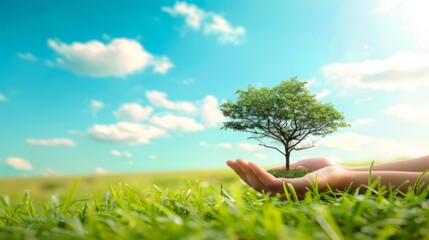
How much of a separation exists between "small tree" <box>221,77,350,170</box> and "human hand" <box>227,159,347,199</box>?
19.8ft

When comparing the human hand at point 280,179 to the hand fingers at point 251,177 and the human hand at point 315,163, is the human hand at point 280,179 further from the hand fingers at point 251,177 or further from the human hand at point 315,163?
the human hand at point 315,163

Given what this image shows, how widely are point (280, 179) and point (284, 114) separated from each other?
637cm

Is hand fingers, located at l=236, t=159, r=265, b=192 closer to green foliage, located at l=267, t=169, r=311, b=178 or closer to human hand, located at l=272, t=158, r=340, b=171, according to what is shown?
human hand, located at l=272, t=158, r=340, b=171

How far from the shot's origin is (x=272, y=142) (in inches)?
342

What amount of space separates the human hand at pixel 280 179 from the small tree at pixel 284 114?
19.8ft

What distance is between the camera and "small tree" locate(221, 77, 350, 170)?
8.43m

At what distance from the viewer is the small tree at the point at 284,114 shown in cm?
843

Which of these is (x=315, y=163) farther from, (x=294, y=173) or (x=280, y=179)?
(x=280, y=179)

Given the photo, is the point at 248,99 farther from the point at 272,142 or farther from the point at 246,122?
the point at 272,142

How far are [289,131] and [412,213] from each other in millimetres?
7367

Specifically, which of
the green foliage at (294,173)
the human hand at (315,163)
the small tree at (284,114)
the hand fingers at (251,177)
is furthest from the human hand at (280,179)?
the small tree at (284,114)

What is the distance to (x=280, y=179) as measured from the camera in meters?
2.13

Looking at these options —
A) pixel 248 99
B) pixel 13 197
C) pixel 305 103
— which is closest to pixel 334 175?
pixel 13 197

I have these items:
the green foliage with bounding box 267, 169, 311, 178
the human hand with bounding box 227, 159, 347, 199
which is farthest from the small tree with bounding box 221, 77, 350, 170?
the human hand with bounding box 227, 159, 347, 199
